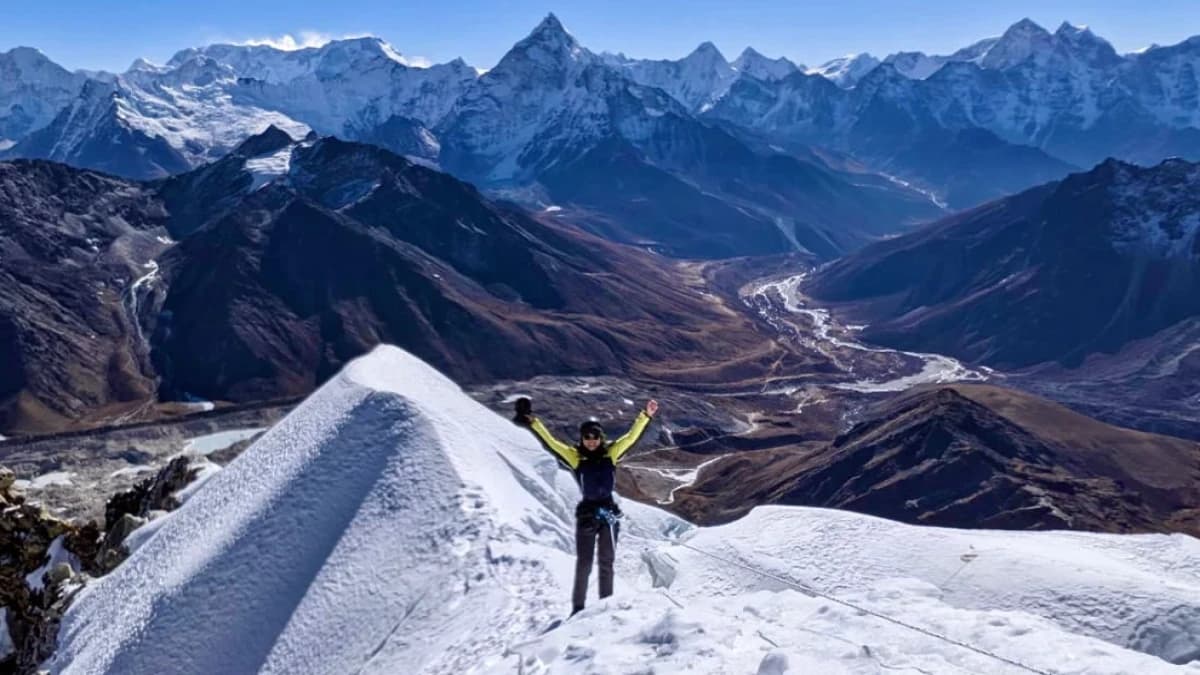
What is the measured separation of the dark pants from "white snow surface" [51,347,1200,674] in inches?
21.3

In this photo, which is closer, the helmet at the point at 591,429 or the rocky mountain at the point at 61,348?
the helmet at the point at 591,429

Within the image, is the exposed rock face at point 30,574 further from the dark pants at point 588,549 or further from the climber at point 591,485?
the climber at point 591,485

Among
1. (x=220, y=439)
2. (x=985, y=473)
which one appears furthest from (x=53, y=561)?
(x=220, y=439)

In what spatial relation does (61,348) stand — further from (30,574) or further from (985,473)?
(985,473)

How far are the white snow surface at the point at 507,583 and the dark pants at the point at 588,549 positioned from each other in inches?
21.3

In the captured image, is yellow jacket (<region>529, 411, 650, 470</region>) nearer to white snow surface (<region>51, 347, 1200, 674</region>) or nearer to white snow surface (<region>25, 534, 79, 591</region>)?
white snow surface (<region>51, 347, 1200, 674</region>)

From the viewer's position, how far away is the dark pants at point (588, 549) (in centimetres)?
1827

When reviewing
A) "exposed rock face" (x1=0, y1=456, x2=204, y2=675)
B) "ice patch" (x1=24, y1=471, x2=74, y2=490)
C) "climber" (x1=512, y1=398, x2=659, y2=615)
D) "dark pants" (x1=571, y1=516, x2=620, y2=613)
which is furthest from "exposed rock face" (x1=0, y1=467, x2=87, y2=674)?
"ice patch" (x1=24, y1=471, x2=74, y2=490)

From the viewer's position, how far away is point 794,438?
161 meters

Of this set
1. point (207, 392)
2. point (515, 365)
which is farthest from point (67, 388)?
point (515, 365)

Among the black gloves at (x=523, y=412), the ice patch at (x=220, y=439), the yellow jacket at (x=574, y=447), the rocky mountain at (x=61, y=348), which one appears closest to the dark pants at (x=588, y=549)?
the yellow jacket at (x=574, y=447)

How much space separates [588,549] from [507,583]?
410 centimetres

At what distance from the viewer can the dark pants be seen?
18.3 metres

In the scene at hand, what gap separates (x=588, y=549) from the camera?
719 inches
